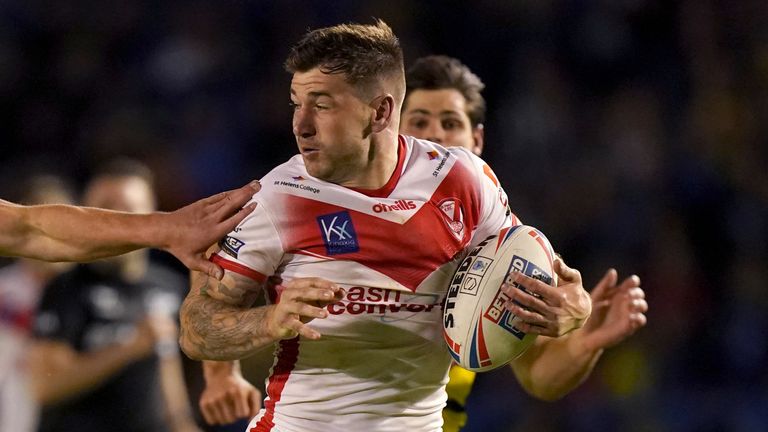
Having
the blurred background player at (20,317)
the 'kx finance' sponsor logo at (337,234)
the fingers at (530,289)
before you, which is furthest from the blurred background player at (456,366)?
the blurred background player at (20,317)

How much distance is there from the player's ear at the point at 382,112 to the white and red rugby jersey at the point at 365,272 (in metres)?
0.17

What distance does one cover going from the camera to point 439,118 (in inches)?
190

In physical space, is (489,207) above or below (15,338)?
above

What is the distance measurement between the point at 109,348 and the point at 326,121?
3177 mm

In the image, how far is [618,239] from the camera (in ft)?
27.3

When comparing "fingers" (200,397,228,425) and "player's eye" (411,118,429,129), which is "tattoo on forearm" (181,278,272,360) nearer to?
"fingers" (200,397,228,425)

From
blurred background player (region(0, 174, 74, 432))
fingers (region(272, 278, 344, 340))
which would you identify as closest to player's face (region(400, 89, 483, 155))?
fingers (region(272, 278, 344, 340))

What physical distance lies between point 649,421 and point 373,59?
475cm

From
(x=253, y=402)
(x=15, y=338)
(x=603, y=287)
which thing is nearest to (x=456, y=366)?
(x=603, y=287)

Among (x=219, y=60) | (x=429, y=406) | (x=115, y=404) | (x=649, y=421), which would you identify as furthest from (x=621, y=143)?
(x=429, y=406)

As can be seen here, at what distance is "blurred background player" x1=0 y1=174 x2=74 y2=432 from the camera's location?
6.83m

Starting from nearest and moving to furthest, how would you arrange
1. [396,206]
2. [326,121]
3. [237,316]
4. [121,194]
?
[237,316] < [326,121] < [396,206] < [121,194]

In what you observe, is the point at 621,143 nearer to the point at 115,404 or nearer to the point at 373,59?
the point at 115,404

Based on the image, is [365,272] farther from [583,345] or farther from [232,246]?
[583,345]
